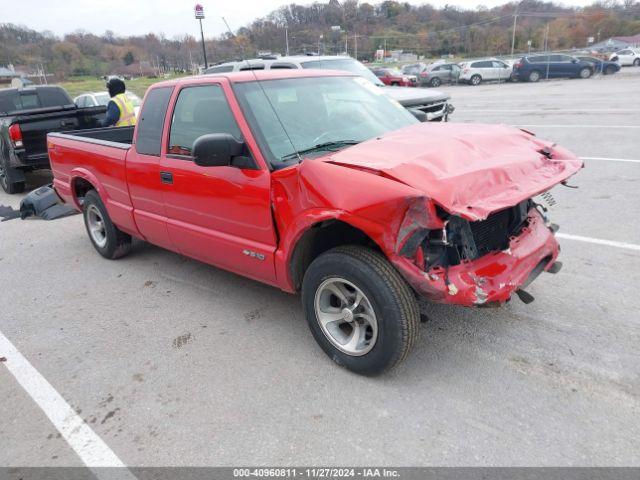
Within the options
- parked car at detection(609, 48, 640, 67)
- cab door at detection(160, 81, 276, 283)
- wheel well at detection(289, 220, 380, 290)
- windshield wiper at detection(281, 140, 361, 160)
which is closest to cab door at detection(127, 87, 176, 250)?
cab door at detection(160, 81, 276, 283)

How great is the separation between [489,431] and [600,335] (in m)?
1.31

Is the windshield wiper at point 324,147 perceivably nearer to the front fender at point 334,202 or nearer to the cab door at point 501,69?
the front fender at point 334,202

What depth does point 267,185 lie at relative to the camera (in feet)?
10.4

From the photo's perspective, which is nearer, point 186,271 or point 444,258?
point 444,258

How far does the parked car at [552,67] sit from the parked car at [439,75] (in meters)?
4.05

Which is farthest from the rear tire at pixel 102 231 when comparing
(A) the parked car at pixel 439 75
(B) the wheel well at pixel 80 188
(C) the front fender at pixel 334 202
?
(A) the parked car at pixel 439 75

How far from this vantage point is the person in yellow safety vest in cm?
717

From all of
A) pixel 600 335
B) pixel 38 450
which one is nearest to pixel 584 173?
pixel 600 335

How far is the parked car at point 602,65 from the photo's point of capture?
103ft

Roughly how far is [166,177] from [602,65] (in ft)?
119

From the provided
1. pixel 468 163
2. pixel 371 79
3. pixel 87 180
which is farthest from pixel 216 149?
pixel 371 79

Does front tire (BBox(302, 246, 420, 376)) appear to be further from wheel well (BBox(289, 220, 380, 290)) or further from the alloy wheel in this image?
wheel well (BBox(289, 220, 380, 290))

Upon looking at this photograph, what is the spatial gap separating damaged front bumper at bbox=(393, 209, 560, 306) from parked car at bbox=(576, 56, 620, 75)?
33992 mm

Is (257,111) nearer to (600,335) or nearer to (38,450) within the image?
(38,450)
